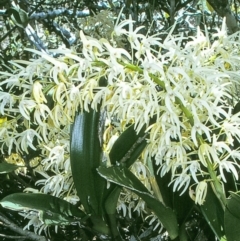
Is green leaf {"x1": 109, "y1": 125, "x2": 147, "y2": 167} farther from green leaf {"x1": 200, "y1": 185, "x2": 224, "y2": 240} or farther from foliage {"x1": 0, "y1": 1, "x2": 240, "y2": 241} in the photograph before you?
green leaf {"x1": 200, "y1": 185, "x2": 224, "y2": 240}

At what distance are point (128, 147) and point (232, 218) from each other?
200mm

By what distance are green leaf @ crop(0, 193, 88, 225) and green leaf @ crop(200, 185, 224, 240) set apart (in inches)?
8.3

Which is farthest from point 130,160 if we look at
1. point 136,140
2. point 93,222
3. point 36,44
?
point 36,44

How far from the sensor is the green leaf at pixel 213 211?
29.5 inches

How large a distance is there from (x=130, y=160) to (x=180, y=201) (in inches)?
4.9

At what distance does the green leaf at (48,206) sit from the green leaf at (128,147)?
0.12m

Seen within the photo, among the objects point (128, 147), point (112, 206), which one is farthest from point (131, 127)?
point (112, 206)

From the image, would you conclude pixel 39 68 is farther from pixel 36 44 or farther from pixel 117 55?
pixel 36 44

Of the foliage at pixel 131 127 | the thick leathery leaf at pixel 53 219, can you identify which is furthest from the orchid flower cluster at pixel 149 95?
the thick leathery leaf at pixel 53 219

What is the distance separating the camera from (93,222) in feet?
2.72

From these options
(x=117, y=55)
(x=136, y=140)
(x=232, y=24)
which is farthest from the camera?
(x=232, y=24)

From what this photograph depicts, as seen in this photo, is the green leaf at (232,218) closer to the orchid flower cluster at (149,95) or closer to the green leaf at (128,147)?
the orchid flower cluster at (149,95)

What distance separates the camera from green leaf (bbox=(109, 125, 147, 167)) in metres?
0.77

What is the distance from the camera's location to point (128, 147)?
0.77 m
